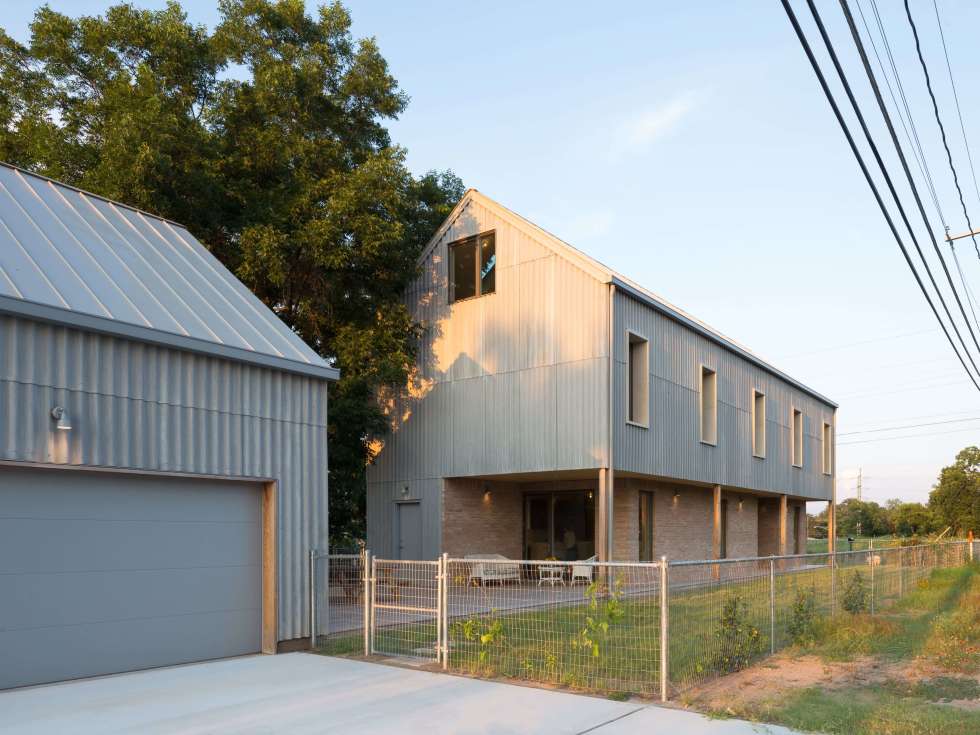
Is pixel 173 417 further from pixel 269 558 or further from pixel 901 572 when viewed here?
pixel 901 572

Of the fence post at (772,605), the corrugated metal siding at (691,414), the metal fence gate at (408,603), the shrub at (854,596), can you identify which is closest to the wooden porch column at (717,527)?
the corrugated metal siding at (691,414)

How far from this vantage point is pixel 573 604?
9.97 metres

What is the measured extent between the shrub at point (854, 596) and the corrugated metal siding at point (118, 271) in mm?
8898

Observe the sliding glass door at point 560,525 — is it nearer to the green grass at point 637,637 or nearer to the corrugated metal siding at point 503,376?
the corrugated metal siding at point 503,376

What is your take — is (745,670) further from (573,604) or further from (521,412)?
(521,412)

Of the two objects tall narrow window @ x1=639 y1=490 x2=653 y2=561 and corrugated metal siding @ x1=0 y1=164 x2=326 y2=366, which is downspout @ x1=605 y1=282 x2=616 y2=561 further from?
corrugated metal siding @ x1=0 y1=164 x2=326 y2=366

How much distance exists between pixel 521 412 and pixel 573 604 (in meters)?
9.82

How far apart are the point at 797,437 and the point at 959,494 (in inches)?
1681

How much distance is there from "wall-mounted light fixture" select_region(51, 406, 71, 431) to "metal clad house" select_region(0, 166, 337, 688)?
0.01 m

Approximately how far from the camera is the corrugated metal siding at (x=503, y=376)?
730 inches

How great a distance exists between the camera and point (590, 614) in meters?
9.06

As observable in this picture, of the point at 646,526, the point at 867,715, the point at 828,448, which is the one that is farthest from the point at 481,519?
the point at 828,448

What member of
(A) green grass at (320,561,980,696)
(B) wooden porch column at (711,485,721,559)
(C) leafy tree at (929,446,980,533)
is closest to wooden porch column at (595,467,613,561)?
(A) green grass at (320,561,980,696)

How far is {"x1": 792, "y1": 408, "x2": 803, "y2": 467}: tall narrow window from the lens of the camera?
32.2 metres
